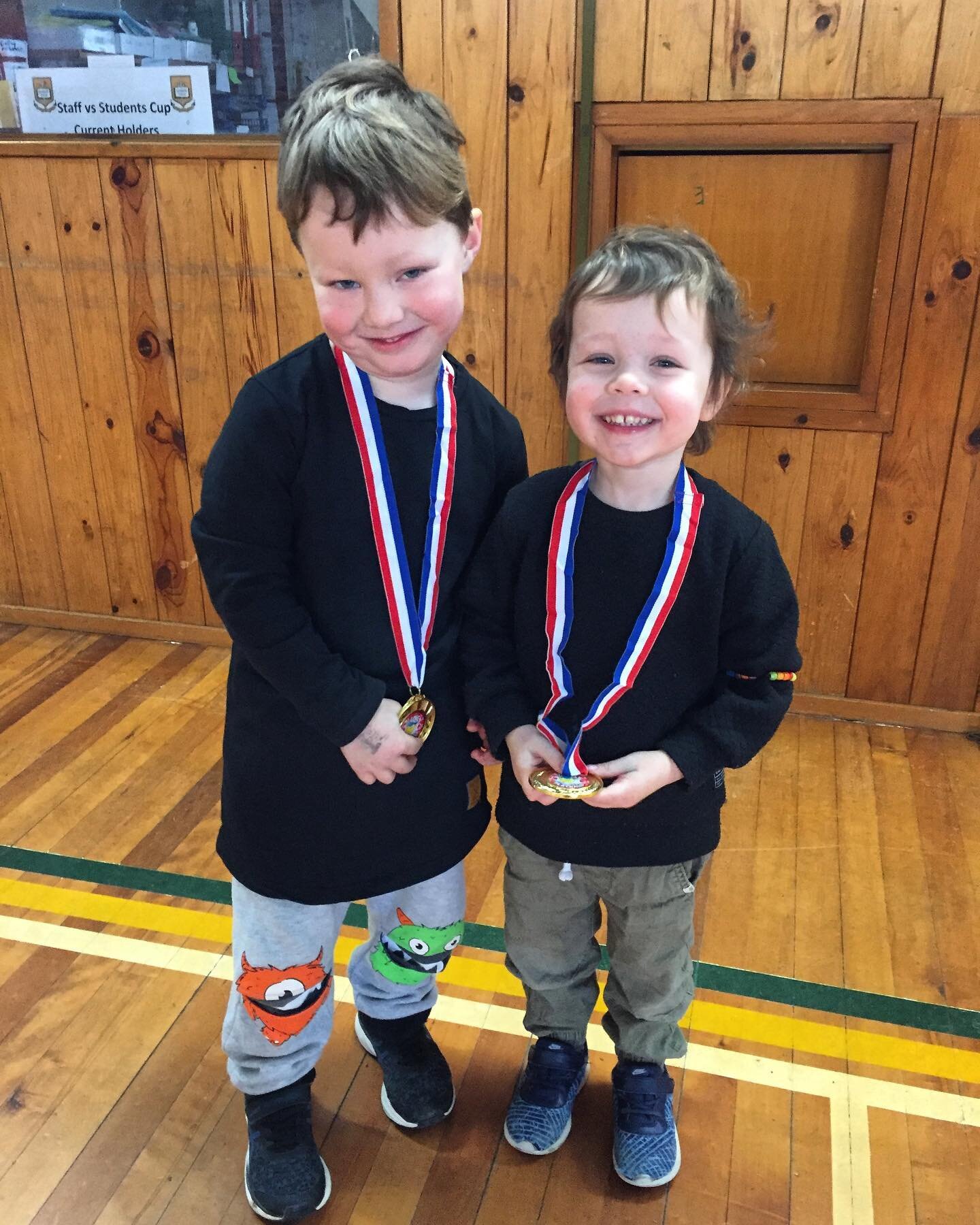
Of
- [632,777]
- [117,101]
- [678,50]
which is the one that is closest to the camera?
[632,777]

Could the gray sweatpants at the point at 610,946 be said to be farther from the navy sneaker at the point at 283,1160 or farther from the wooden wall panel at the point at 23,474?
the wooden wall panel at the point at 23,474

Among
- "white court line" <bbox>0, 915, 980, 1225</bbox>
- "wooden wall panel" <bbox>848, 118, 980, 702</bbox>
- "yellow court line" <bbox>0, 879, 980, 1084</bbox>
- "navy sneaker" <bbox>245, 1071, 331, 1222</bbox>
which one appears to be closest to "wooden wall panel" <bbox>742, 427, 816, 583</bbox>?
"wooden wall panel" <bbox>848, 118, 980, 702</bbox>

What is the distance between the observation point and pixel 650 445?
1253 millimetres

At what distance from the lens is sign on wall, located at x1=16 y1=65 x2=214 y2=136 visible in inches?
113

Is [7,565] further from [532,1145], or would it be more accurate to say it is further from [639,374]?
[639,374]

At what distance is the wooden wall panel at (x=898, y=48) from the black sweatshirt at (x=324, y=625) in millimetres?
1673

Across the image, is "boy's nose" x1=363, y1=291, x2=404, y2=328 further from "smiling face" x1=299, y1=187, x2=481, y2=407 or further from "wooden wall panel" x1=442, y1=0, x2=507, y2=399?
"wooden wall panel" x1=442, y1=0, x2=507, y2=399

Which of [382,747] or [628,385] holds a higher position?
[628,385]

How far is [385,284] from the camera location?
1.18 meters

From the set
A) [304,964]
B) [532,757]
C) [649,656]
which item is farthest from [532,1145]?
[649,656]

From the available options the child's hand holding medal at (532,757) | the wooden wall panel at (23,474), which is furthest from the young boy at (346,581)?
the wooden wall panel at (23,474)

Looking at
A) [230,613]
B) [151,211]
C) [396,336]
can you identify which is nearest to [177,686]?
[151,211]

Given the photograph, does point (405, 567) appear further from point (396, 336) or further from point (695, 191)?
point (695, 191)

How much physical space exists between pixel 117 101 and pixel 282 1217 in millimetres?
2890
